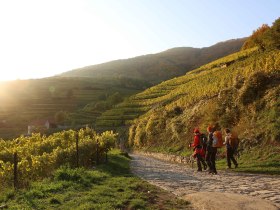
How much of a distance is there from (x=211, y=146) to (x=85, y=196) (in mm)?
9124

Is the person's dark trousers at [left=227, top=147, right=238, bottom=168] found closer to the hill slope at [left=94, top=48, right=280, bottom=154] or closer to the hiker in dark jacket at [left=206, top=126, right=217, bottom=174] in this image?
the hiker in dark jacket at [left=206, top=126, right=217, bottom=174]

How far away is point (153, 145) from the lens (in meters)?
42.6

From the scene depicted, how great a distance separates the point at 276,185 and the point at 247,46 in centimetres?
6929

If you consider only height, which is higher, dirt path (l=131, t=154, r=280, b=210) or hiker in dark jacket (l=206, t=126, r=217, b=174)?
hiker in dark jacket (l=206, t=126, r=217, b=174)

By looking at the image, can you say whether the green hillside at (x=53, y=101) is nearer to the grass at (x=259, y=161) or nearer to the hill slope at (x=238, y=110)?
the hill slope at (x=238, y=110)

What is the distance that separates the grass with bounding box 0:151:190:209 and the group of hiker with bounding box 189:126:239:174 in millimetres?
5500

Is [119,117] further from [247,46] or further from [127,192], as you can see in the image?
[127,192]

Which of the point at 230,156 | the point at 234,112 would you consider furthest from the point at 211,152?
the point at 234,112

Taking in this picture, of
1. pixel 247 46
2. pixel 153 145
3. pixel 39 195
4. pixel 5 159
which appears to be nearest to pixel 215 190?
pixel 39 195

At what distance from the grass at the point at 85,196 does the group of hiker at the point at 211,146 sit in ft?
18.0

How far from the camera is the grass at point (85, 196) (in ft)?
33.4

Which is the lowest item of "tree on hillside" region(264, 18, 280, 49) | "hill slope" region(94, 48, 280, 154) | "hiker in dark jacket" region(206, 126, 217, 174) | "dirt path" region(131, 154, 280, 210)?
"dirt path" region(131, 154, 280, 210)

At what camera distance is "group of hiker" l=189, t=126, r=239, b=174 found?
1831 centimetres

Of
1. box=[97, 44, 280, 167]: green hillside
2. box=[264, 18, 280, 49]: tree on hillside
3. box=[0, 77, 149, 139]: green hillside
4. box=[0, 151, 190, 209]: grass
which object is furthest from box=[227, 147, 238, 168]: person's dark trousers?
box=[0, 77, 149, 139]: green hillside
